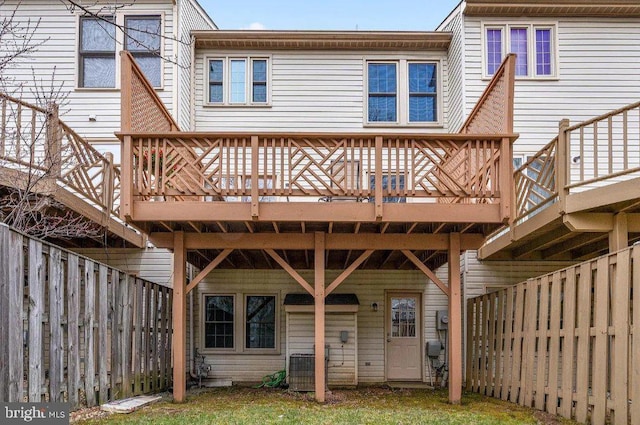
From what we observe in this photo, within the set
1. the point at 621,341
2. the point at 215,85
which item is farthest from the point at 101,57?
the point at 621,341

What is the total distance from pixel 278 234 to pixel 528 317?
378 centimetres

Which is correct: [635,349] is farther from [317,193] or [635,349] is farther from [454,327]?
[317,193]

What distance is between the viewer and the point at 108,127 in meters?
12.2

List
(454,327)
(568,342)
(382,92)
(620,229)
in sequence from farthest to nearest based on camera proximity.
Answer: (382,92), (454,327), (620,229), (568,342)

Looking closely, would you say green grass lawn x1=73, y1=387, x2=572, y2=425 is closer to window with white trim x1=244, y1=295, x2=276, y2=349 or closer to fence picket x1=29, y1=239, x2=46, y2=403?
fence picket x1=29, y1=239, x2=46, y2=403

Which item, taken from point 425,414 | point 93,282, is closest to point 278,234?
point 93,282

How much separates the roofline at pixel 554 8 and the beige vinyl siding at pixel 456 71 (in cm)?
45

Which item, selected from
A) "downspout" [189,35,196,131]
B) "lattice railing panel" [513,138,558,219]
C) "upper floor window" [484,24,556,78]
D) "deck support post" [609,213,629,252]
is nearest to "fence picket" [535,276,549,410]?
"deck support post" [609,213,629,252]

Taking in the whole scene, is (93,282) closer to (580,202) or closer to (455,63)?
(580,202)

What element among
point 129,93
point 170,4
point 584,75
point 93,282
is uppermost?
point 170,4

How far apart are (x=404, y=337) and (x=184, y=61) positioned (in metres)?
7.43

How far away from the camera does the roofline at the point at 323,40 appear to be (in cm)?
1280

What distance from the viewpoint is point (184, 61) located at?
41.2 ft

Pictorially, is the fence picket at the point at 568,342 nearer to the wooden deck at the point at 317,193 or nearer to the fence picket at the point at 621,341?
the fence picket at the point at 621,341
